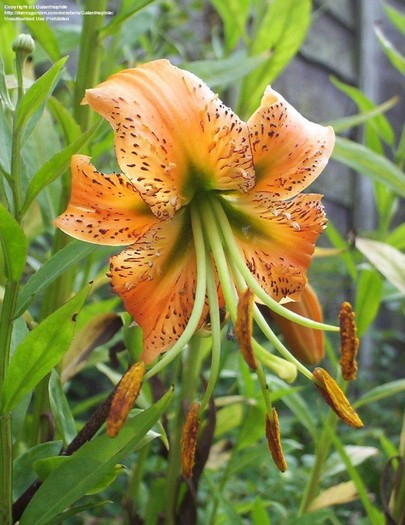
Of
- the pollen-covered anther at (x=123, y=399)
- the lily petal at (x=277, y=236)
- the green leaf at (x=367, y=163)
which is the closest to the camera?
the pollen-covered anther at (x=123, y=399)

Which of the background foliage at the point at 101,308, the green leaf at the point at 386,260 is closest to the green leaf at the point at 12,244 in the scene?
the background foliage at the point at 101,308

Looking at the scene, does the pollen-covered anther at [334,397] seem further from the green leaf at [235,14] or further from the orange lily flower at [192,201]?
the green leaf at [235,14]

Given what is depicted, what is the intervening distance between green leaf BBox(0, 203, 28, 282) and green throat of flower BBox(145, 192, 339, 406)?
0.26ft

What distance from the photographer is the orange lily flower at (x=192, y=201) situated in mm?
339

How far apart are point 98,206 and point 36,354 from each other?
0.08 meters

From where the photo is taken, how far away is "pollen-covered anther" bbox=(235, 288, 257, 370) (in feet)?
1.10

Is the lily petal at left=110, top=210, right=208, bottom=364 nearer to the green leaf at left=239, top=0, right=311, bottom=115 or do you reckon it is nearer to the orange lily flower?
the orange lily flower

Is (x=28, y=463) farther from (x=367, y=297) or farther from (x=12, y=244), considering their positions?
(x=367, y=297)

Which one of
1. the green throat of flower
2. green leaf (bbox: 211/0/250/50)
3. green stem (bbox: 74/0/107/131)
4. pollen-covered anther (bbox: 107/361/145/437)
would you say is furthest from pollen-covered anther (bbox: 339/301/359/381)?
green leaf (bbox: 211/0/250/50)

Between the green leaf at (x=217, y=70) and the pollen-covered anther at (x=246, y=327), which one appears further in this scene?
the green leaf at (x=217, y=70)

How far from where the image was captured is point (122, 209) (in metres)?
0.37

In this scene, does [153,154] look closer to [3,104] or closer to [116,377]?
[3,104]

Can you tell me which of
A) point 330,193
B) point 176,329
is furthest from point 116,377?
point 330,193

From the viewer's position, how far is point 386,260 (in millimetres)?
575
